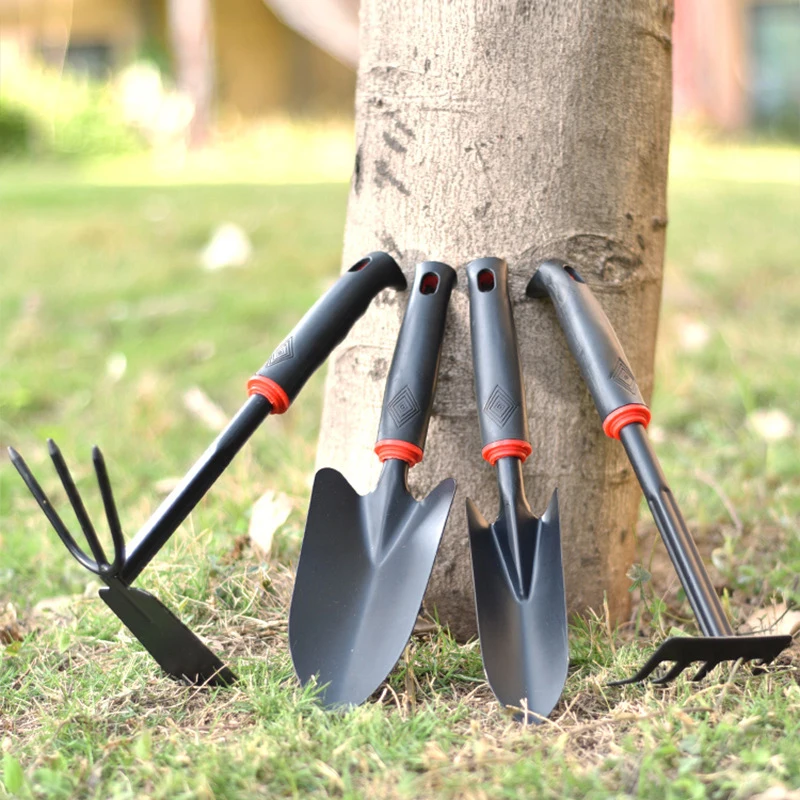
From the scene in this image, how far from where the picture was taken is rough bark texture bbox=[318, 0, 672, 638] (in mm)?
1619

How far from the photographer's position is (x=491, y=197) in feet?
5.43

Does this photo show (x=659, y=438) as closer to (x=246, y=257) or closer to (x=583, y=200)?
(x=583, y=200)

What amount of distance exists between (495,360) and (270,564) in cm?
65

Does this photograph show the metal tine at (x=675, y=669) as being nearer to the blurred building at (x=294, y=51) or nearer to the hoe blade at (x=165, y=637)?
the hoe blade at (x=165, y=637)

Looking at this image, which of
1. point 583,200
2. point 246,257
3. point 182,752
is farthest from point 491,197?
point 246,257

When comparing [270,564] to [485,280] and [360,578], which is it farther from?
[485,280]

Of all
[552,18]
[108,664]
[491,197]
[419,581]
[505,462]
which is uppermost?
A: [552,18]

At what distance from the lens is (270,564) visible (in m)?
1.89

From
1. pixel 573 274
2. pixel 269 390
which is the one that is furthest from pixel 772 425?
pixel 269 390

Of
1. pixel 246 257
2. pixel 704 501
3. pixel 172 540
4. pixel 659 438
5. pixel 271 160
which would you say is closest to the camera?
pixel 172 540

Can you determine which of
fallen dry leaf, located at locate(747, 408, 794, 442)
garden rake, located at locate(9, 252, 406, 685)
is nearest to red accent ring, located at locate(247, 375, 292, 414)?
garden rake, located at locate(9, 252, 406, 685)

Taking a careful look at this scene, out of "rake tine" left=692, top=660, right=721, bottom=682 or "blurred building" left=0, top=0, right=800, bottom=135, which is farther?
"blurred building" left=0, top=0, right=800, bottom=135

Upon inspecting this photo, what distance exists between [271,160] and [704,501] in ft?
23.5

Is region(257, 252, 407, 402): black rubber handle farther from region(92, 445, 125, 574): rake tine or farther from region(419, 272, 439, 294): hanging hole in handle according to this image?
region(92, 445, 125, 574): rake tine
